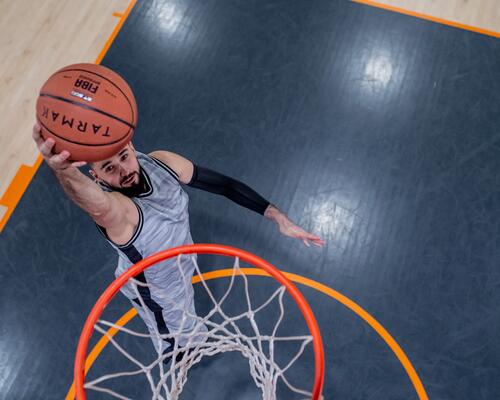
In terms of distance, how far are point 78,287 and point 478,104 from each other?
3831 mm

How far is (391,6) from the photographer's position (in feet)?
17.2

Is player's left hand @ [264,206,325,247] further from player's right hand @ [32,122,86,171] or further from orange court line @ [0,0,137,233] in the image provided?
orange court line @ [0,0,137,233]

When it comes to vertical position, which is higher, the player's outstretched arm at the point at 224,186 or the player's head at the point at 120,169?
the player's head at the point at 120,169

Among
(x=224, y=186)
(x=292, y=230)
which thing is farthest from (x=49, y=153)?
(x=292, y=230)

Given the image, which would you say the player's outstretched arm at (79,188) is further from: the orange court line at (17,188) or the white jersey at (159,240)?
the orange court line at (17,188)

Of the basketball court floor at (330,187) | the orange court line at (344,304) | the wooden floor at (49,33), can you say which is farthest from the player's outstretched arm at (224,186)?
the wooden floor at (49,33)

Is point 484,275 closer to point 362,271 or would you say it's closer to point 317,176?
point 362,271

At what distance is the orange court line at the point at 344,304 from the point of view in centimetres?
355

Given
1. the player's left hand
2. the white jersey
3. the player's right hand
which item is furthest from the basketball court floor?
the player's right hand

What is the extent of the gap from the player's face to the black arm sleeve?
529mm

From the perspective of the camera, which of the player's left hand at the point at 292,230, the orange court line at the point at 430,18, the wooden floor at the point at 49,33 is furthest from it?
the orange court line at the point at 430,18

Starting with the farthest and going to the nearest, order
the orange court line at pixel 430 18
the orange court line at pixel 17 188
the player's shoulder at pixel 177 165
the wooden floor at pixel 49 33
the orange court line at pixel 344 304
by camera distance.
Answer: the orange court line at pixel 430 18 → the wooden floor at pixel 49 33 → the orange court line at pixel 17 188 → the orange court line at pixel 344 304 → the player's shoulder at pixel 177 165

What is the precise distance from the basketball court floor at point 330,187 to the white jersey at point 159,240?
857mm

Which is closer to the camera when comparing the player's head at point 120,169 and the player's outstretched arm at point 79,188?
the player's outstretched arm at point 79,188
